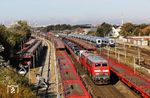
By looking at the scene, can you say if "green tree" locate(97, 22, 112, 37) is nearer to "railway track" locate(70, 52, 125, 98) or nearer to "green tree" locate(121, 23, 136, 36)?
"green tree" locate(121, 23, 136, 36)

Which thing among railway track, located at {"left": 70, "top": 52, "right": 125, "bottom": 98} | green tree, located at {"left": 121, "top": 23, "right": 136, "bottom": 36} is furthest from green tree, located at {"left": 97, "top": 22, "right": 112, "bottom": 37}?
railway track, located at {"left": 70, "top": 52, "right": 125, "bottom": 98}

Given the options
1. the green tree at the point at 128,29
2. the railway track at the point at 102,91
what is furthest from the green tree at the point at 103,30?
the railway track at the point at 102,91

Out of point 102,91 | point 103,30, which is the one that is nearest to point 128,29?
point 103,30

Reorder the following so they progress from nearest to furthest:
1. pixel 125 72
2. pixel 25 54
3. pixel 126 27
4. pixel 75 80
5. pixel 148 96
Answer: pixel 148 96 → pixel 75 80 → pixel 125 72 → pixel 25 54 → pixel 126 27

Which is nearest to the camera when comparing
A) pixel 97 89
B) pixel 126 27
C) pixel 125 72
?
pixel 97 89

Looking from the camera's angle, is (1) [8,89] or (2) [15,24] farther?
(2) [15,24]

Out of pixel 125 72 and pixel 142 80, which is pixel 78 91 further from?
pixel 125 72

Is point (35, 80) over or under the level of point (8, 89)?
under

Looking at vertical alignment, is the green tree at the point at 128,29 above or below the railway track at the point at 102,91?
above

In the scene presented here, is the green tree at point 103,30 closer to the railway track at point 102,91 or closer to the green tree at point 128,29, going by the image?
the green tree at point 128,29

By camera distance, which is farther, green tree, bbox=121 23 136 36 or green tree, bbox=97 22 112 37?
green tree, bbox=97 22 112 37

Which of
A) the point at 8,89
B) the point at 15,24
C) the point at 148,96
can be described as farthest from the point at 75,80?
the point at 15,24

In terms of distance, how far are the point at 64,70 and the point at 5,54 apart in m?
18.3

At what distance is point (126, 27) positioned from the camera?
141 meters
